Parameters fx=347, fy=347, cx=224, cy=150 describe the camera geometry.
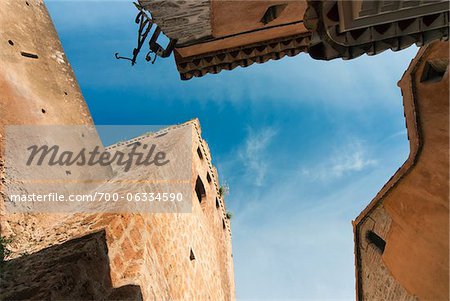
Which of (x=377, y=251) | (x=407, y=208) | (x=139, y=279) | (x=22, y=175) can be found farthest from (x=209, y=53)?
(x=377, y=251)

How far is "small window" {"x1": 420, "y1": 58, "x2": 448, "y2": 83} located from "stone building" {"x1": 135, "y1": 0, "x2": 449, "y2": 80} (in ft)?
7.06

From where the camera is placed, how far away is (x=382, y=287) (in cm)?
759

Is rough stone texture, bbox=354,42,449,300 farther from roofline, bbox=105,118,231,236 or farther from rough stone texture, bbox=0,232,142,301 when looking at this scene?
roofline, bbox=105,118,231,236

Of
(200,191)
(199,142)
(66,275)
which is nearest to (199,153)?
(199,142)

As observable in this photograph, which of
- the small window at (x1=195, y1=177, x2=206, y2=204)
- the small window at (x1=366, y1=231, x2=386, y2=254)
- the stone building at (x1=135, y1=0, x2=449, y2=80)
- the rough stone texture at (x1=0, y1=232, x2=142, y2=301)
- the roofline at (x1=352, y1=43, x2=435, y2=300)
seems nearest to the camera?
the stone building at (x1=135, y1=0, x2=449, y2=80)

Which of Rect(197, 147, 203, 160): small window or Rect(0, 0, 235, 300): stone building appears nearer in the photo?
Rect(0, 0, 235, 300): stone building

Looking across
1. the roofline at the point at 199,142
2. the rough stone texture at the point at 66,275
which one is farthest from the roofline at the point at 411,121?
the roofline at the point at 199,142

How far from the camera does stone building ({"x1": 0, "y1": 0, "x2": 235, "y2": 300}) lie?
15.2ft

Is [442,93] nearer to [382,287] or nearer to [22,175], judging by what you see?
[382,287]

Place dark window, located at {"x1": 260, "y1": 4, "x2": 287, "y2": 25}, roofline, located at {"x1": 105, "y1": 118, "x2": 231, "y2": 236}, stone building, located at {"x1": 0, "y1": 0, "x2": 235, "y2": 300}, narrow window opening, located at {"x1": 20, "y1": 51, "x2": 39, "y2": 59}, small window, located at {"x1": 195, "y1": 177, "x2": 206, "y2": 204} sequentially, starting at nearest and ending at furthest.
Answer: stone building, located at {"x1": 0, "y1": 0, "x2": 235, "y2": 300} → dark window, located at {"x1": 260, "y1": 4, "x2": 287, "y2": 25} → narrow window opening, located at {"x1": 20, "y1": 51, "x2": 39, "y2": 59} → small window, located at {"x1": 195, "y1": 177, "x2": 206, "y2": 204} → roofline, located at {"x1": 105, "y1": 118, "x2": 231, "y2": 236}

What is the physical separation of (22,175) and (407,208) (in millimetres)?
7203

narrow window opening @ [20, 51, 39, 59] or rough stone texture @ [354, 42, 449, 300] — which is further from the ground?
narrow window opening @ [20, 51, 39, 59]

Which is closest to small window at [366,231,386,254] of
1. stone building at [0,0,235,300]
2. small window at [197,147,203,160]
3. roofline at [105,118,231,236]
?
stone building at [0,0,235,300]

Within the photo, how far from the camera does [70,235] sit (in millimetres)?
5547
